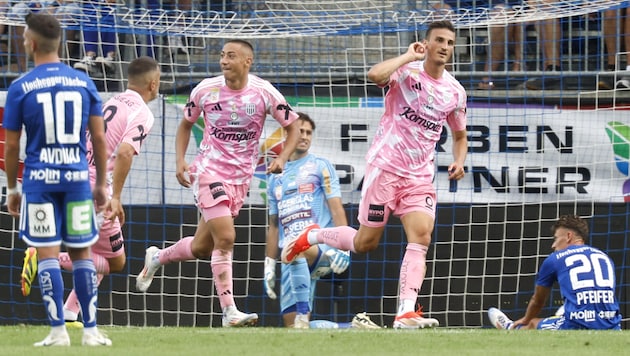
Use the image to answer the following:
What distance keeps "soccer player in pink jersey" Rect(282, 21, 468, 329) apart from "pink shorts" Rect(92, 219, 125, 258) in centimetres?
190

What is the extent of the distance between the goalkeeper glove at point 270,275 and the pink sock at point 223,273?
1.48 m

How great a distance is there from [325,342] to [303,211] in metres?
4.20

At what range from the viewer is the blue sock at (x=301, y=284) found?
11656mm

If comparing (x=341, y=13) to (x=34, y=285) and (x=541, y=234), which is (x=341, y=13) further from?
(x=34, y=285)

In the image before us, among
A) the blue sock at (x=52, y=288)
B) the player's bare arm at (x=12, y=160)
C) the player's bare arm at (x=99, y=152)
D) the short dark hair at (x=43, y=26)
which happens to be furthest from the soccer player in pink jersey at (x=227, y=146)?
the short dark hair at (x=43, y=26)

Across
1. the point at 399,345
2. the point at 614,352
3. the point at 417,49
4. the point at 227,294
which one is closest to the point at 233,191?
the point at 227,294

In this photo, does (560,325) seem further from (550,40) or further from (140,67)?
(550,40)

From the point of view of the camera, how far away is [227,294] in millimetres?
10516

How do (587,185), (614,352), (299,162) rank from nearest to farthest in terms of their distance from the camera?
1. (614,352)
2. (299,162)
3. (587,185)

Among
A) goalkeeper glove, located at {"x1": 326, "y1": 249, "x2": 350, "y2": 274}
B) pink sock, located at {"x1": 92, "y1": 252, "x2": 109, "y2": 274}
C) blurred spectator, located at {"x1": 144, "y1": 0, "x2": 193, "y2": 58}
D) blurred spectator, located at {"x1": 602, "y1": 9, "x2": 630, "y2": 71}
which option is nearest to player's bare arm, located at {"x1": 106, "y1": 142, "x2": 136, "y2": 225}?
pink sock, located at {"x1": 92, "y1": 252, "x2": 109, "y2": 274}

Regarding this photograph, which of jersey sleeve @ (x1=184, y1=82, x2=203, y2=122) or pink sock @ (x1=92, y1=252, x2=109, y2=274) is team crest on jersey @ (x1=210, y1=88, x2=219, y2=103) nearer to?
jersey sleeve @ (x1=184, y1=82, x2=203, y2=122)

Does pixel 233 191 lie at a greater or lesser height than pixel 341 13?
lesser

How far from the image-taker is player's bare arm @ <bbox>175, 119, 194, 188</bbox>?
10.3 meters

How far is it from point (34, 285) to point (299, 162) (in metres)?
3.19
